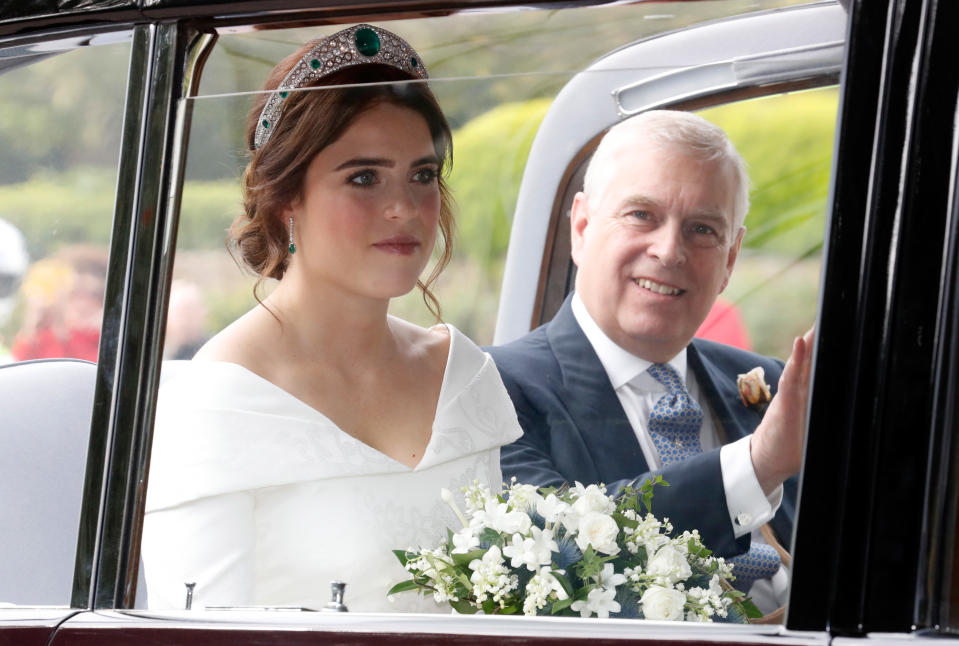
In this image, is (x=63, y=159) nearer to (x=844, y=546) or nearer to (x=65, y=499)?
(x=65, y=499)

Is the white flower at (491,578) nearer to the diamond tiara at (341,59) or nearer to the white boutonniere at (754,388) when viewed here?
the white boutonniere at (754,388)

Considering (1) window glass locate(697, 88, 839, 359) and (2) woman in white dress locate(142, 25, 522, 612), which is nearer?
(1) window glass locate(697, 88, 839, 359)

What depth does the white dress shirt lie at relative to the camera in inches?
58.1

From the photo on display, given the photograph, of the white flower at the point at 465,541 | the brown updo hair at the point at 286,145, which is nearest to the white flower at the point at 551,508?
the white flower at the point at 465,541

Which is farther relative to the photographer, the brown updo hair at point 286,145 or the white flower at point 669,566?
the brown updo hair at point 286,145

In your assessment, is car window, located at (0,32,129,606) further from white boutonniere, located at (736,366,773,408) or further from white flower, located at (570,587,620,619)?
white boutonniere, located at (736,366,773,408)

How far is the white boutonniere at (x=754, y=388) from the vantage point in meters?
1.47

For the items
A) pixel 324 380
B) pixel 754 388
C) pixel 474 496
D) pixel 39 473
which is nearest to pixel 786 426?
pixel 754 388

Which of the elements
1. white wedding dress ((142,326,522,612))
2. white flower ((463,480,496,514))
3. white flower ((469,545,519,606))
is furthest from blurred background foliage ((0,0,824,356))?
white flower ((469,545,519,606))

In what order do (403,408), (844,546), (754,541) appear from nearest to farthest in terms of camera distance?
(844,546) → (754,541) → (403,408)

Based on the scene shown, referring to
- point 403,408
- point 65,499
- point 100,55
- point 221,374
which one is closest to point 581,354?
point 403,408

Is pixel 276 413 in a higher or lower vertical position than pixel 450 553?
higher

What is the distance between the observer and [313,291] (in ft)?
5.61

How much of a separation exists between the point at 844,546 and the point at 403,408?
0.76 m
